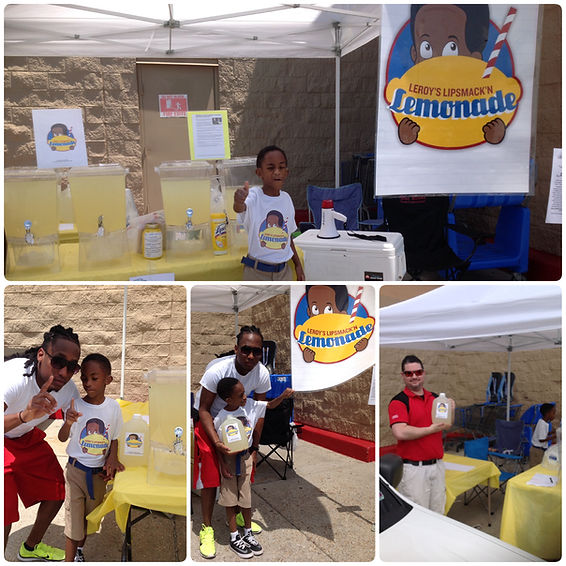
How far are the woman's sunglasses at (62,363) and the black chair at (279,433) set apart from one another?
144cm

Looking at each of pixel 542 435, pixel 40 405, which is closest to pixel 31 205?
pixel 40 405

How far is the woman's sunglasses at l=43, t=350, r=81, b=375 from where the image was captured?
8.25 feet

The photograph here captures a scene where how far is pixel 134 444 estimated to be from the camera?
107 inches

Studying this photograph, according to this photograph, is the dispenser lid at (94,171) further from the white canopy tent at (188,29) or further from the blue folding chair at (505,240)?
the blue folding chair at (505,240)

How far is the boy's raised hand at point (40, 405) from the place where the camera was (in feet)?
8.05

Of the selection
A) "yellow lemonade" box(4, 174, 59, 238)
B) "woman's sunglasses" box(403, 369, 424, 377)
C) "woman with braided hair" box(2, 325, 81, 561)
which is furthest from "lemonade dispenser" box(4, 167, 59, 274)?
"woman's sunglasses" box(403, 369, 424, 377)

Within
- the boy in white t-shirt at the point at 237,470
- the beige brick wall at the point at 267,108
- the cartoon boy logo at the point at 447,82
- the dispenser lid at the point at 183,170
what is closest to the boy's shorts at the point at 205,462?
the boy in white t-shirt at the point at 237,470

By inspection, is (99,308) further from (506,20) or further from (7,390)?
(506,20)

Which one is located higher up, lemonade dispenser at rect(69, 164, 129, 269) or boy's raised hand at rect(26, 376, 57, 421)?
lemonade dispenser at rect(69, 164, 129, 269)

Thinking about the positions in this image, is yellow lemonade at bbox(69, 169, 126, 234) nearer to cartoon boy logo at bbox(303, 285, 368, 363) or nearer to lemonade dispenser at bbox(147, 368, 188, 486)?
lemonade dispenser at bbox(147, 368, 188, 486)

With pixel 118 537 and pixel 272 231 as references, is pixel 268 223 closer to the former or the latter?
pixel 272 231

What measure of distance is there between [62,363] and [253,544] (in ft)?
A: 3.50

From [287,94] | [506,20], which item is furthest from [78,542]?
[287,94]

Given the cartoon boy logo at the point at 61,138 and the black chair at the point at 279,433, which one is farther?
the black chair at the point at 279,433
